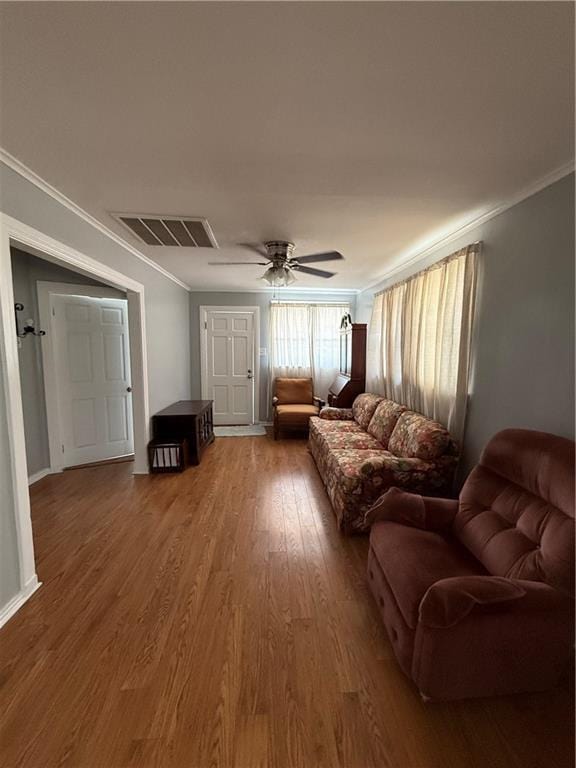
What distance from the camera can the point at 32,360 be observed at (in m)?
3.45

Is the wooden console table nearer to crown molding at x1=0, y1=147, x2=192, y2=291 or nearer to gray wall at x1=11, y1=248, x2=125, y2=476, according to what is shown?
gray wall at x1=11, y1=248, x2=125, y2=476

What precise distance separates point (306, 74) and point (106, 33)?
660mm

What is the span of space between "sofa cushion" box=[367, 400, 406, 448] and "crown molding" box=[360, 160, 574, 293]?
1.55 m

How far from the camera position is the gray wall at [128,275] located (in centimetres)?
172

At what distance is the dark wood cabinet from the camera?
4.71 m

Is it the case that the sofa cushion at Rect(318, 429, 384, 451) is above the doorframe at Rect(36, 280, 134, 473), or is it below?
below

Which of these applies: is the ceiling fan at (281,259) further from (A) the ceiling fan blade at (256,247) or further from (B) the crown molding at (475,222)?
(B) the crown molding at (475,222)

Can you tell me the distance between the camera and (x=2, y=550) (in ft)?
5.62

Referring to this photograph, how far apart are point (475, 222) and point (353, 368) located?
8.42 feet

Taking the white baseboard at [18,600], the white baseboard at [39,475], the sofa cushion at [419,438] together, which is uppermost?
the sofa cushion at [419,438]

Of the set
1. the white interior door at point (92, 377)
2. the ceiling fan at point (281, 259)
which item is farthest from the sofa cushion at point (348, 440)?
the white interior door at point (92, 377)

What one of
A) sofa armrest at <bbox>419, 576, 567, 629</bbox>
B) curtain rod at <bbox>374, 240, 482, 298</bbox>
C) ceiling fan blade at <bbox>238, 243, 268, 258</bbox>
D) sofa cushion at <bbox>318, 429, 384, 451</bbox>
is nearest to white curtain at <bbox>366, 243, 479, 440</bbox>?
curtain rod at <bbox>374, 240, 482, 298</bbox>

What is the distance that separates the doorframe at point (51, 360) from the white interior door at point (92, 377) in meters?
0.04

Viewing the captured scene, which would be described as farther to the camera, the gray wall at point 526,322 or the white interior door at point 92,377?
the white interior door at point 92,377
